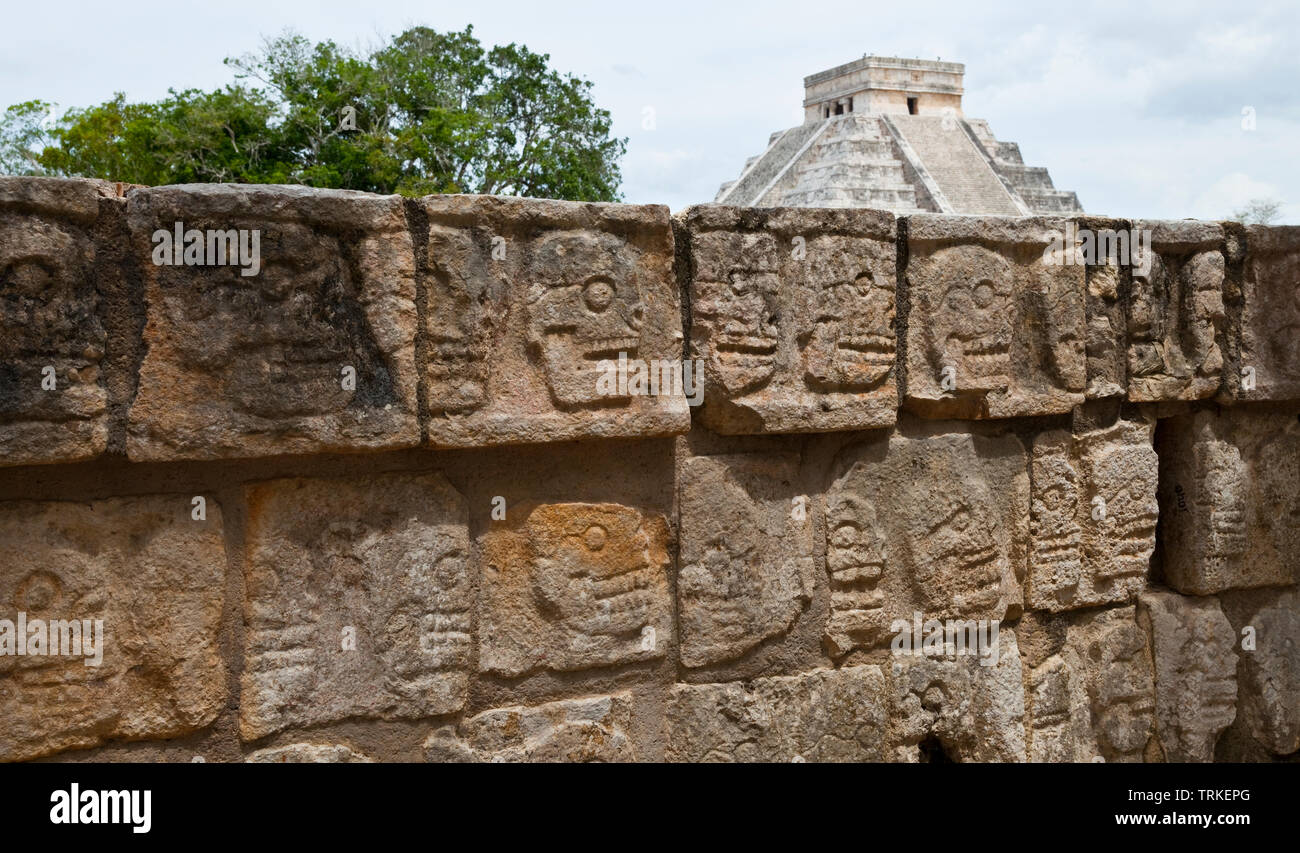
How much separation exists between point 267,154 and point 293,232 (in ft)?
56.7

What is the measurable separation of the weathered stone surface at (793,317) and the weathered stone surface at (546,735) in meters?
0.72

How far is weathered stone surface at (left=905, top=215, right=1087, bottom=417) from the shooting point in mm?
3016

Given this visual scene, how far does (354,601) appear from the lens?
95.7 inches

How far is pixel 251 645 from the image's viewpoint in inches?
92.2

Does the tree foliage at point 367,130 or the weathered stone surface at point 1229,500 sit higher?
the tree foliage at point 367,130

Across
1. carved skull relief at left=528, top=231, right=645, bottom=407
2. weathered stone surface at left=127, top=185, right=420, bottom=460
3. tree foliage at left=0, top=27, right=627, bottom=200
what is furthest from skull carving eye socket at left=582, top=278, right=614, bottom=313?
tree foliage at left=0, top=27, right=627, bottom=200

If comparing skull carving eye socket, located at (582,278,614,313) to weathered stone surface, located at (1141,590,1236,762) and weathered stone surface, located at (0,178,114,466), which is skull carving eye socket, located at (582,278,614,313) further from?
weathered stone surface, located at (1141,590,1236,762)

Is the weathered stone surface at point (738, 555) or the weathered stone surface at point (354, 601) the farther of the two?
the weathered stone surface at point (738, 555)

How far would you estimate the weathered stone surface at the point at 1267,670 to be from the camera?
3590mm

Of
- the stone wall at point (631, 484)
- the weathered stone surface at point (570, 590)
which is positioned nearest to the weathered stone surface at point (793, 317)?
the stone wall at point (631, 484)

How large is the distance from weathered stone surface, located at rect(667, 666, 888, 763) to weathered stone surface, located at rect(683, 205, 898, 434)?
64 cm

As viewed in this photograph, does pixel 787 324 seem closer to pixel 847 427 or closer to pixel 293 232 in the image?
pixel 847 427

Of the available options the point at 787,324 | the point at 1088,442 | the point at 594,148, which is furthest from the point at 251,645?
the point at 594,148

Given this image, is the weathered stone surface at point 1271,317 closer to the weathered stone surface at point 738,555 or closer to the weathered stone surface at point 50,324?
the weathered stone surface at point 738,555
